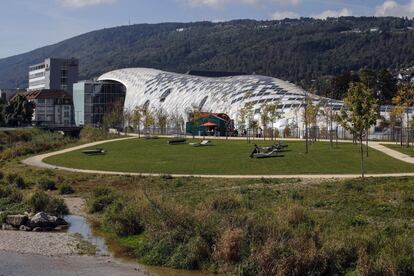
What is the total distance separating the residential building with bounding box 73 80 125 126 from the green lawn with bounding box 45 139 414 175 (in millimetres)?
82830

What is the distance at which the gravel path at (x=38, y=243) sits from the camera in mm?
28578

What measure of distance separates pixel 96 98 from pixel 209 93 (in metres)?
39.6

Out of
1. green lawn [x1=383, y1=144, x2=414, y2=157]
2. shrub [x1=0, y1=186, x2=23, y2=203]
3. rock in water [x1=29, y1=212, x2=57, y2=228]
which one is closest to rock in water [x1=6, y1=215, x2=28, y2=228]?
rock in water [x1=29, y1=212, x2=57, y2=228]

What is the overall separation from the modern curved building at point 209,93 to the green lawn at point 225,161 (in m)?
28.0

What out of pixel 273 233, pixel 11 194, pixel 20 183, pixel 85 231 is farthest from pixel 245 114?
A: pixel 273 233

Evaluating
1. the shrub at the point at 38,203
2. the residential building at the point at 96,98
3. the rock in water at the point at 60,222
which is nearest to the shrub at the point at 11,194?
the shrub at the point at 38,203

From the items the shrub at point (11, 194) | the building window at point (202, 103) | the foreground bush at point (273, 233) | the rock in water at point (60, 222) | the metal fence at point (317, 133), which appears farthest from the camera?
the building window at point (202, 103)

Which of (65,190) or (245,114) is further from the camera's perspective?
(245,114)

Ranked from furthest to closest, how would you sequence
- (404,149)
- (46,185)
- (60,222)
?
(404,149) → (46,185) → (60,222)

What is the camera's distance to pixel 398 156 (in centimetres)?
5791

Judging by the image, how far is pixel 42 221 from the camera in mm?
34688

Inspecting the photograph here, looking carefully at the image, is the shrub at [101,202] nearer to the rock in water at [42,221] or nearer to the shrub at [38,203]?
the shrub at [38,203]

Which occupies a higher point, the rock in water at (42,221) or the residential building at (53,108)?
the residential building at (53,108)

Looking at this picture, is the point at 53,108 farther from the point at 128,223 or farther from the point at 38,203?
the point at 128,223
